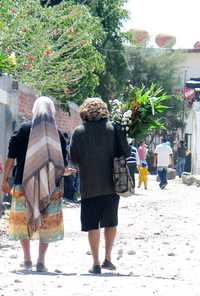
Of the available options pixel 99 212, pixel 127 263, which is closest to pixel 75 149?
pixel 99 212

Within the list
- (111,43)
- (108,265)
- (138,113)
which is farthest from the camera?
(111,43)

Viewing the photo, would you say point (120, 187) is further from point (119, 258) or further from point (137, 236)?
point (137, 236)

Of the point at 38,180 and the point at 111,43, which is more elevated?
the point at 111,43

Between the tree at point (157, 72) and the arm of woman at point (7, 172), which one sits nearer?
the arm of woman at point (7, 172)

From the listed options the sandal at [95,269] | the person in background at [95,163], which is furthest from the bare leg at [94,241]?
the sandal at [95,269]

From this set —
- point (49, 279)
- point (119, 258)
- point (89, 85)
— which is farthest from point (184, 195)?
point (49, 279)

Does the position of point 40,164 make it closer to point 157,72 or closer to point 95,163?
point 95,163

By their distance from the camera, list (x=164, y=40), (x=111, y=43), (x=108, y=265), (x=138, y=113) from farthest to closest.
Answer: (x=164, y=40)
(x=111, y=43)
(x=138, y=113)
(x=108, y=265)

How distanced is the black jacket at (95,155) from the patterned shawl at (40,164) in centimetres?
25

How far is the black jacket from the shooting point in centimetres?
902

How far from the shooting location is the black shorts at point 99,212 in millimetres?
9055

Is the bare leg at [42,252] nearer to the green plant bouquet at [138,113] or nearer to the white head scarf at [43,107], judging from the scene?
the white head scarf at [43,107]

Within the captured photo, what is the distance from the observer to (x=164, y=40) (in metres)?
66.1

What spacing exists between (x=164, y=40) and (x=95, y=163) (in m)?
57.8
